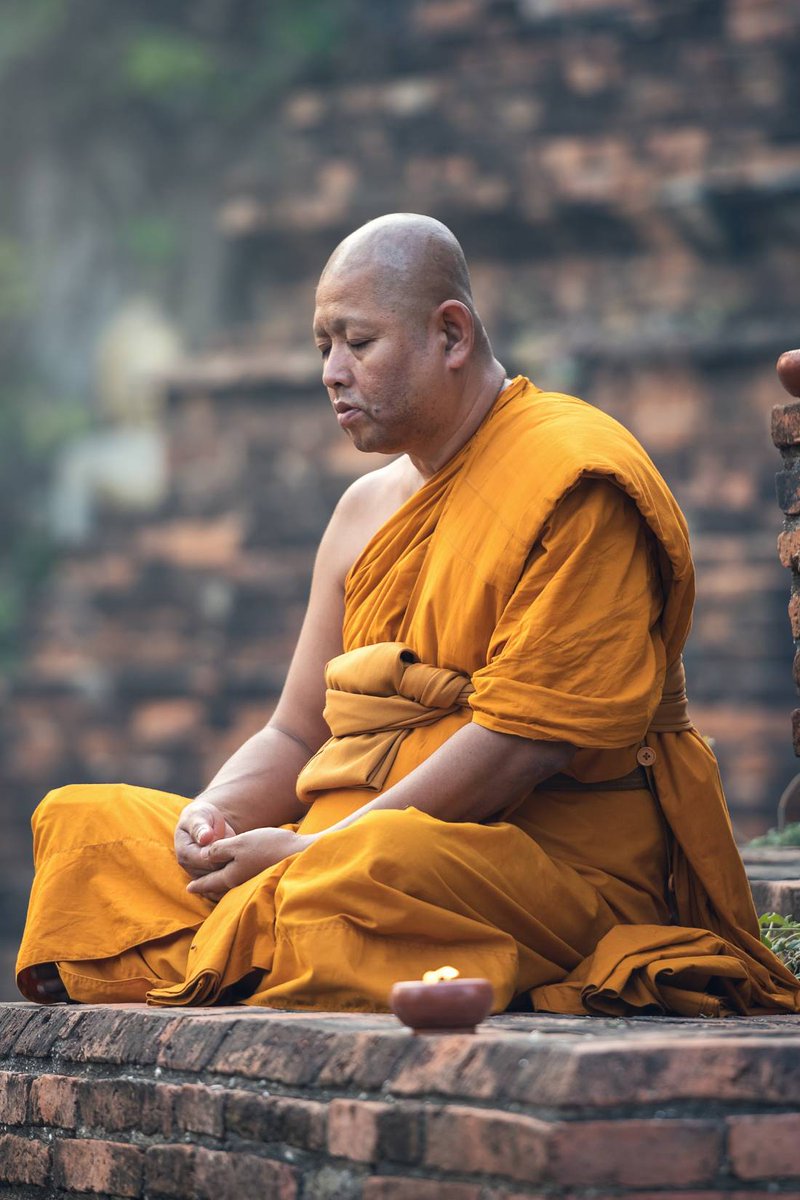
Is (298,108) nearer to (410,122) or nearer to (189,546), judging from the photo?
(410,122)

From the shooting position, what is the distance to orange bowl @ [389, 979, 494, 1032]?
113 inches

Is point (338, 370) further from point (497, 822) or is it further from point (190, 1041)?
point (190, 1041)

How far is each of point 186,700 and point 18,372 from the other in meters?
4.85

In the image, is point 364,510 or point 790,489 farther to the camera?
point 364,510

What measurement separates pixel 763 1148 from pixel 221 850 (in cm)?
128

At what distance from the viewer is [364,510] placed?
4035 mm

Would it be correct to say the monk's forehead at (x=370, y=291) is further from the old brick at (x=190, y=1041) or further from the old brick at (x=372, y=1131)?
the old brick at (x=372, y=1131)

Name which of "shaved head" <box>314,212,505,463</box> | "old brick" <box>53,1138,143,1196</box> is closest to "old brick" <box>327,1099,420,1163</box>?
"old brick" <box>53,1138,143,1196</box>

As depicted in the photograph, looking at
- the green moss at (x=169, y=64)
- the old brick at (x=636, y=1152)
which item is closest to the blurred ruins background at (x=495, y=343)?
the green moss at (x=169, y=64)

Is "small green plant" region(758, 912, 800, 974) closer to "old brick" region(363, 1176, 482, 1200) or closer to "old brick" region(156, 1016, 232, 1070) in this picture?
"old brick" region(156, 1016, 232, 1070)

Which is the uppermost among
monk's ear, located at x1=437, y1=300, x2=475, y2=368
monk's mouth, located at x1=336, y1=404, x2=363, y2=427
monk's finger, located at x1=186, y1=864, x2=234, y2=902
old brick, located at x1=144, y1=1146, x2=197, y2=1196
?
monk's ear, located at x1=437, y1=300, x2=475, y2=368

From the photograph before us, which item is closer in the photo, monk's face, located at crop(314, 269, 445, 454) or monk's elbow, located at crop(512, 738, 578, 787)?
monk's elbow, located at crop(512, 738, 578, 787)

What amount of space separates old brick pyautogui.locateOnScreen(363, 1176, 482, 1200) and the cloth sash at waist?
0.93 meters

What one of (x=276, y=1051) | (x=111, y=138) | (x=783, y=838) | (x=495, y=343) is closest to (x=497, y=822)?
(x=276, y=1051)
